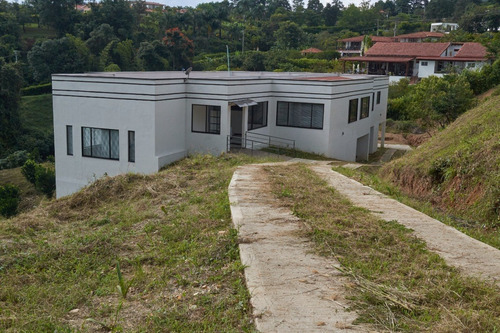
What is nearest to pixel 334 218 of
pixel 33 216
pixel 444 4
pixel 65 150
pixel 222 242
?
pixel 222 242

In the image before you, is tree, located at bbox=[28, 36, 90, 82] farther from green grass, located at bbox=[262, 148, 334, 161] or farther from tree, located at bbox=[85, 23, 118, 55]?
green grass, located at bbox=[262, 148, 334, 161]

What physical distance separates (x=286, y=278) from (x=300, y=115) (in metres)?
19.6

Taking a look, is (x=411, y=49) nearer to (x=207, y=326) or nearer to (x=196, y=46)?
(x=196, y=46)

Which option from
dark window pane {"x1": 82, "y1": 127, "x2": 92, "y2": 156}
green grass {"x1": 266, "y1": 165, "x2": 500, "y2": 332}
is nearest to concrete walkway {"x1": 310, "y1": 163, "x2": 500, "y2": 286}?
green grass {"x1": 266, "y1": 165, "x2": 500, "y2": 332}

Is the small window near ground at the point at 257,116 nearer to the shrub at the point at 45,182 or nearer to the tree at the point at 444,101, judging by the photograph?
the tree at the point at 444,101

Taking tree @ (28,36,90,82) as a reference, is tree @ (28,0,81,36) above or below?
above

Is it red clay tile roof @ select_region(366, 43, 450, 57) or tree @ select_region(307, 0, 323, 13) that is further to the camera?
tree @ select_region(307, 0, 323, 13)

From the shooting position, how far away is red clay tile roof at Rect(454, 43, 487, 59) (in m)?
55.8

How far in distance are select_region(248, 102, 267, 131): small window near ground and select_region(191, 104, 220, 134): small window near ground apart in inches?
82.8

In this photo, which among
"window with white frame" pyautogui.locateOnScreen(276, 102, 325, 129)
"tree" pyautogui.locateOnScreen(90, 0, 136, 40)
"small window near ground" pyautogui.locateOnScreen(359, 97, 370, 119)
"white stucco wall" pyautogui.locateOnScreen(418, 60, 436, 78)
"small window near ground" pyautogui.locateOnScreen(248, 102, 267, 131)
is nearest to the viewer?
"small window near ground" pyautogui.locateOnScreen(248, 102, 267, 131)

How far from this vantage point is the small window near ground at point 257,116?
2509 cm

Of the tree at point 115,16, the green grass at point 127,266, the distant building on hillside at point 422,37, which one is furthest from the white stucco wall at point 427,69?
the green grass at point 127,266

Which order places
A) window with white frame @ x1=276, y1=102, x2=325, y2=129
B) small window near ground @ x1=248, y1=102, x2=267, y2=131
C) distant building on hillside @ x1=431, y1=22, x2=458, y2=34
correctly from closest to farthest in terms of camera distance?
small window near ground @ x1=248, y1=102, x2=267, y2=131
window with white frame @ x1=276, y1=102, x2=325, y2=129
distant building on hillside @ x1=431, y1=22, x2=458, y2=34

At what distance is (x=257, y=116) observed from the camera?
25562mm
